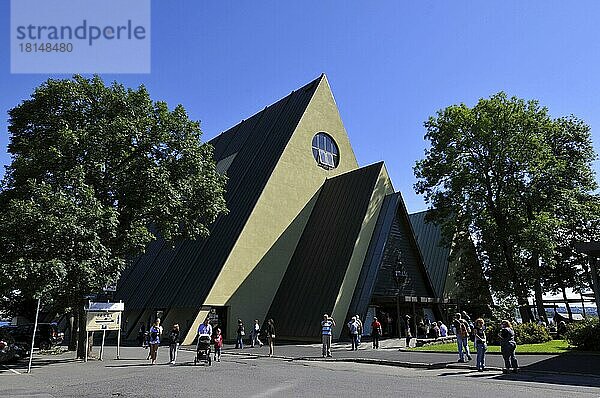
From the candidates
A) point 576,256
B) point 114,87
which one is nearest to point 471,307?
point 576,256

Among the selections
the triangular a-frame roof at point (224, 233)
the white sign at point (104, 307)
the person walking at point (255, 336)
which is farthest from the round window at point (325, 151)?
the white sign at point (104, 307)

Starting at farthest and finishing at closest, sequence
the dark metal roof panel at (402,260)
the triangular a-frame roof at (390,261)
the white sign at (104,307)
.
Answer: the dark metal roof panel at (402,260)
the triangular a-frame roof at (390,261)
the white sign at (104,307)

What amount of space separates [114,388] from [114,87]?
1464 cm

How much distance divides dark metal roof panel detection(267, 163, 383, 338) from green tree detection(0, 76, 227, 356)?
8647 mm

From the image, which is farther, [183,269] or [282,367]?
[183,269]

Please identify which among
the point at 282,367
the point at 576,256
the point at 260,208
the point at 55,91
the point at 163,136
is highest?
the point at 55,91

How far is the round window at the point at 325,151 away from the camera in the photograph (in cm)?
3669

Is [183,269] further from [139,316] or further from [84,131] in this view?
[84,131]

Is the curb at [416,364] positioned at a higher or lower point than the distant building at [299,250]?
lower

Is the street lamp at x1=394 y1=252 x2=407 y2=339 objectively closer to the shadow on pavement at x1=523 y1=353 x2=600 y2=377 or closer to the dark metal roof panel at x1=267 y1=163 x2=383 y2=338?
the dark metal roof panel at x1=267 y1=163 x2=383 y2=338

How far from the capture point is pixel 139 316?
3522 centimetres

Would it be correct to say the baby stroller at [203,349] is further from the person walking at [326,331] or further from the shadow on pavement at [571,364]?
the shadow on pavement at [571,364]

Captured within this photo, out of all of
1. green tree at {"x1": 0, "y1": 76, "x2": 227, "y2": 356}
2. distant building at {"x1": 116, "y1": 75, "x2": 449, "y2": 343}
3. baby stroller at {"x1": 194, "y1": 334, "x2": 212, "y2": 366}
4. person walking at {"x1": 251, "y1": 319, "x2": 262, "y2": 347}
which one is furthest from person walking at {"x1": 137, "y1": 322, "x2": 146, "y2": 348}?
baby stroller at {"x1": 194, "y1": 334, "x2": 212, "y2": 366}

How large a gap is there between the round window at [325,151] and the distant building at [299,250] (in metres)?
0.09
